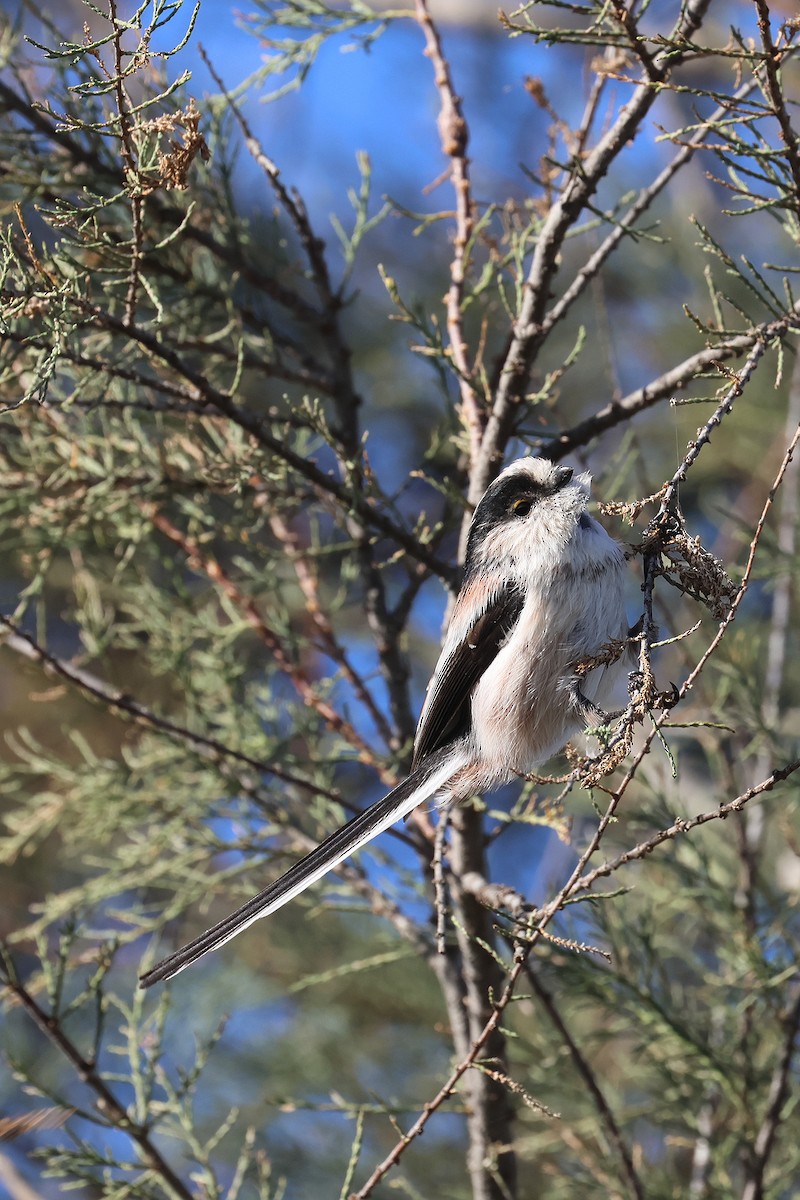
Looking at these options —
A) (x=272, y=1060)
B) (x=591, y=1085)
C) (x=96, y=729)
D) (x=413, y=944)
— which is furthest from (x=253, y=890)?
(x=96, y=729)

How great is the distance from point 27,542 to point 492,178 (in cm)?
533

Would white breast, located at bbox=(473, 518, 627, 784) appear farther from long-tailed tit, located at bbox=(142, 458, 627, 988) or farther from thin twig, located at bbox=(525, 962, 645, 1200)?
thin twig, located at bbox=(525, 962, 645, 1200)

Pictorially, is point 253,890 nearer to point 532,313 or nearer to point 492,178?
point 532,313

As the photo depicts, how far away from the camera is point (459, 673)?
240 cm

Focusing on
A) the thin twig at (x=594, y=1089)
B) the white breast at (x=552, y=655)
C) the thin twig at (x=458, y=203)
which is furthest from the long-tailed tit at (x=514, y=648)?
the thin twig at (x=594, y=1089)

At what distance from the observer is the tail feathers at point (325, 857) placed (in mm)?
1867

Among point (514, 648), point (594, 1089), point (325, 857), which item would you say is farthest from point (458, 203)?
point (594, 1089)

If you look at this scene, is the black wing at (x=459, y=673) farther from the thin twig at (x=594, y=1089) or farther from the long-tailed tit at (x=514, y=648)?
the thin twig at (x=594, y=1089)

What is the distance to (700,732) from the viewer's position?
3357 millimetres

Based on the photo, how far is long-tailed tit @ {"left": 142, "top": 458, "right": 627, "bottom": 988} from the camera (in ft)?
7.13

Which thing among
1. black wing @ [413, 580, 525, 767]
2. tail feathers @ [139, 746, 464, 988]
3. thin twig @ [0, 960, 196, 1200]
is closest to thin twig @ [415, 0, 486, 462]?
black wing @ [413, 580, 525, 767]

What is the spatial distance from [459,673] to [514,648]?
17 centimetres

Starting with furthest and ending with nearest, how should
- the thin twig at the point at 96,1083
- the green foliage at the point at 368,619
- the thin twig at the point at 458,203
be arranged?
the thin twig at the point at 458,203 < the thin twig at the point at 96,1083 < the green foliage at the point at 368,619

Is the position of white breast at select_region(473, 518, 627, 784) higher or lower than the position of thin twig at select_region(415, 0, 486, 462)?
lower
